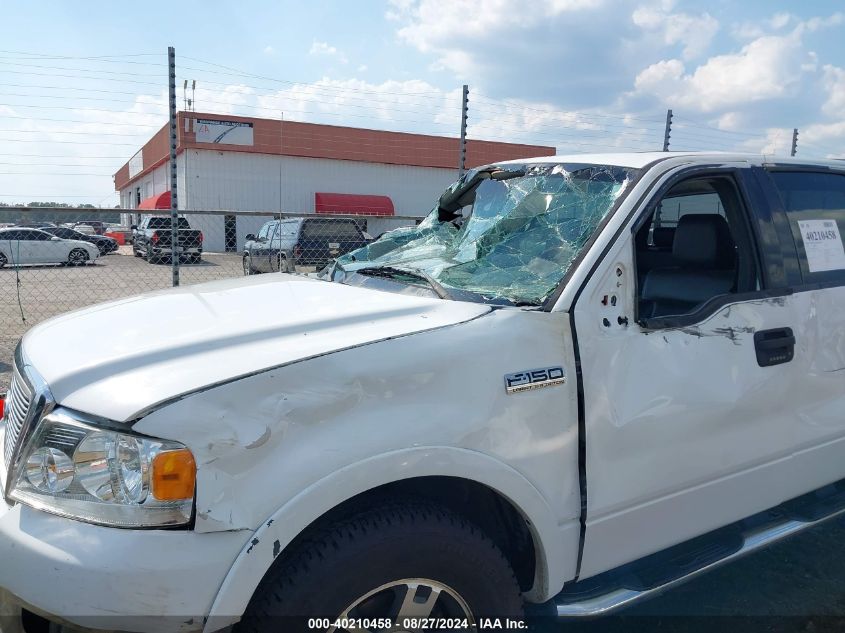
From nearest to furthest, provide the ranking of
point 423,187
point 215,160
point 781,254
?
1. point 781,254
2. point 215,160
3. point 423,187

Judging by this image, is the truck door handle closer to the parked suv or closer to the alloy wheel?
the alloy wheel

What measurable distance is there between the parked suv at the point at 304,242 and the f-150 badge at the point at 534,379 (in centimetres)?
632

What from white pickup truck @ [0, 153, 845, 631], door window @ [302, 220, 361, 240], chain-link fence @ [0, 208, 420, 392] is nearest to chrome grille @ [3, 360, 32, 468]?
white pickup truck @ [0, 153, 845, 631]

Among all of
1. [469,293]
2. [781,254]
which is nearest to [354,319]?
[469,293]

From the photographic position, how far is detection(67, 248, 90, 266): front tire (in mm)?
11795

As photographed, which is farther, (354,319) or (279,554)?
(354,319)

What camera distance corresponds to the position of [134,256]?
10828 mm

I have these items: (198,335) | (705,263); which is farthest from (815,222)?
(198,335)

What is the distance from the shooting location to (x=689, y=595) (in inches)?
123

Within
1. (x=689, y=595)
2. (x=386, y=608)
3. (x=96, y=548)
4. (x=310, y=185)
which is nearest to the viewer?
(x=96, y=548)

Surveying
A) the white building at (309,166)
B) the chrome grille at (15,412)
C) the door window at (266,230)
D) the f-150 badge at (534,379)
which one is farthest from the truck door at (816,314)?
the white building at (309,166)

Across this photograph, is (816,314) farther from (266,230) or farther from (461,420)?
(266,230)

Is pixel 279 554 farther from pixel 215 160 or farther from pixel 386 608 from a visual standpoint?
pixel 215 160

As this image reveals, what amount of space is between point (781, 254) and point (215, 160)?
1189 inches
